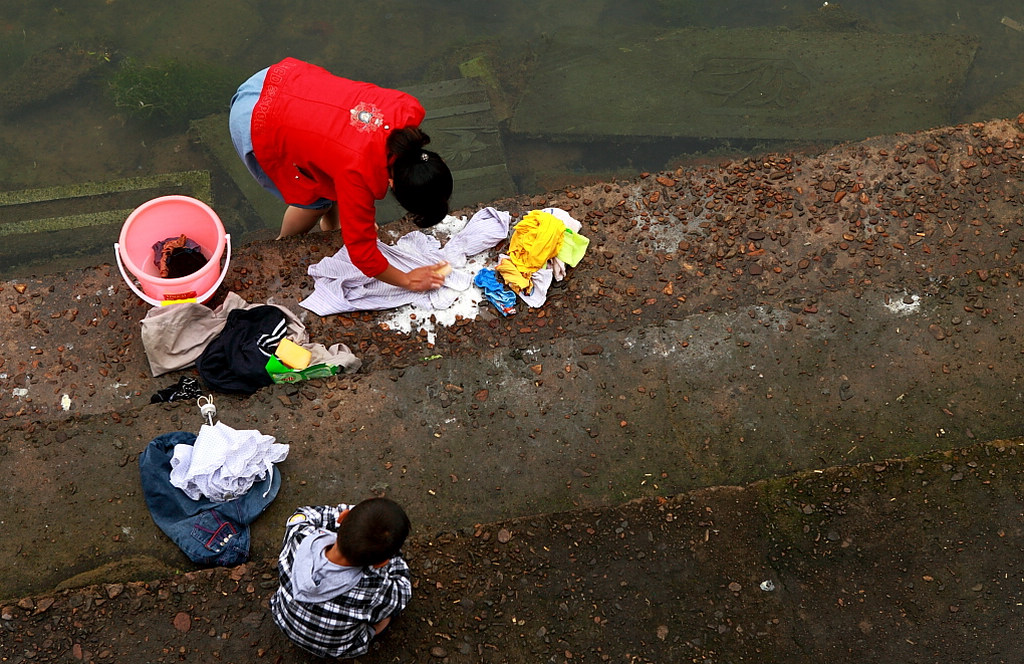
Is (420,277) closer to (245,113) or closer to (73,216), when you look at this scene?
(245,113)

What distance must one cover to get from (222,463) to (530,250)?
68.5 inches

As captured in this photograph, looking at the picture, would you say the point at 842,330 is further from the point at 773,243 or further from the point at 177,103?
the point at 177,103

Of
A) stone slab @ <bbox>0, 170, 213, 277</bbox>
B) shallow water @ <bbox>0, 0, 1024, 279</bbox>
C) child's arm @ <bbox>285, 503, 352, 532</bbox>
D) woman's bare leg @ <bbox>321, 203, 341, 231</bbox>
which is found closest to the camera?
child's arm @ <bbox>285, 503, 352, 532</bbox>

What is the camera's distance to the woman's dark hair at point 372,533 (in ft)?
8.14

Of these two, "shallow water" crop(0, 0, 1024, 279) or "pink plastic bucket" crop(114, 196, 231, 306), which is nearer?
"pink plastic bucket" crop(114, 196, 231, 306)

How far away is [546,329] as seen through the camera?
376 centimetres

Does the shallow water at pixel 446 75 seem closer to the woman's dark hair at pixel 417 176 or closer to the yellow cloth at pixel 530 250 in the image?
the yellow cloth at pixel 530 250

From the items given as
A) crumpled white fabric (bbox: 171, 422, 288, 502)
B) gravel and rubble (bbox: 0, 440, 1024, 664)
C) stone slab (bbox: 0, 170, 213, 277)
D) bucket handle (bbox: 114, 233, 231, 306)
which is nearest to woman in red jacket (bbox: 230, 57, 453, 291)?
bucket handle (bbox: 114, 233, 231, 306)

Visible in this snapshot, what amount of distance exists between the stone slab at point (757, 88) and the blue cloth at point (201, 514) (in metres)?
3.89

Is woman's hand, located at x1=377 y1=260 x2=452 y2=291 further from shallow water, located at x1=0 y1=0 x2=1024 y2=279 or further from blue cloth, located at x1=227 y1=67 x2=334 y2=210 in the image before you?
shallow water, located at x1=0 y1=0 x2=1024 y2=279

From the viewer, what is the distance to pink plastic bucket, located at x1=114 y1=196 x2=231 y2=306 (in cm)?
358

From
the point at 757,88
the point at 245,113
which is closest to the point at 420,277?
the point at 245,113

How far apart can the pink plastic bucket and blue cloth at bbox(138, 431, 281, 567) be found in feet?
2.54

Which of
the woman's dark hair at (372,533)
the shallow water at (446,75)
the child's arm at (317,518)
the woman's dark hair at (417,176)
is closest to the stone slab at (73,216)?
the shallow water at (446,75)
